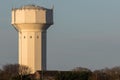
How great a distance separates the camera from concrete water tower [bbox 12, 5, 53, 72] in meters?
71.6

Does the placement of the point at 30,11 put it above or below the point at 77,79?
above

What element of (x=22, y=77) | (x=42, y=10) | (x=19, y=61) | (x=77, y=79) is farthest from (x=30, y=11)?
(x=22, y=77)

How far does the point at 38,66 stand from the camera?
7362 cm

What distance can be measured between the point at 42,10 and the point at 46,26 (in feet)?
6.55

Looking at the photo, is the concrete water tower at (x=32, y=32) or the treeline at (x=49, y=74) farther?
the concrete water tower at (x=32, y=32)

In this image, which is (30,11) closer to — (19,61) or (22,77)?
(19,61)

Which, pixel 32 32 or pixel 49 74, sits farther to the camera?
Result: pixel 49 74

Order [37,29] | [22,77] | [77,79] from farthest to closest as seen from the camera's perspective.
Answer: [37,29] → [77,79] → [22,77]

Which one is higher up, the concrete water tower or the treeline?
the concrete water tower

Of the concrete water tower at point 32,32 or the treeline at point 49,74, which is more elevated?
the concrete water tower at point 32,32

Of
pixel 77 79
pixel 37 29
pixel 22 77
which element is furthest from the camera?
pixel 37 29

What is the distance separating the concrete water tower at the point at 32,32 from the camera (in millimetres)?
71625

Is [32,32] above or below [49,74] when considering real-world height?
above

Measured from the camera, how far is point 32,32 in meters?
72.0
